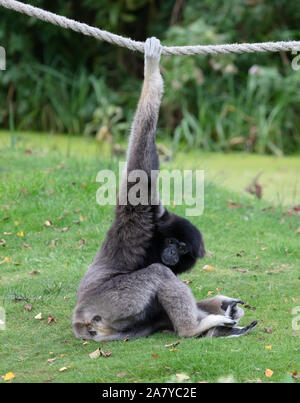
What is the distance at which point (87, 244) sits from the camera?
841 cm

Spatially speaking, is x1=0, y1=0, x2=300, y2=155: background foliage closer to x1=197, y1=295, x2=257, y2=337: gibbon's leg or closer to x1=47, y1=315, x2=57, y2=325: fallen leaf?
x1=47, y1=315, x2=57, y2=325: fallen leaf

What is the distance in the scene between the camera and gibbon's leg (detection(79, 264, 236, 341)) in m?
5.29

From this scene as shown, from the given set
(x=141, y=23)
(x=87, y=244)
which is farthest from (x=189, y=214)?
(x=141, y=23)

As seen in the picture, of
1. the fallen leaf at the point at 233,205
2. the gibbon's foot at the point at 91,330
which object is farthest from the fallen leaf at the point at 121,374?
the fallen leaf at the point at 233,205

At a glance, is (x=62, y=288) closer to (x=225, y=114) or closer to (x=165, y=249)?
(x=165, y=249)

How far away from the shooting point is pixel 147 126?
5.30 metres

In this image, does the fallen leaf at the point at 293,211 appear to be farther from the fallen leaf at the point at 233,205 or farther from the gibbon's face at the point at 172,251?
the gibbon's face at the point at 172,251

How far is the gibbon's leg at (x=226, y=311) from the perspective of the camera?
5.60m

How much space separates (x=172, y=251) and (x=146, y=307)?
59 cm

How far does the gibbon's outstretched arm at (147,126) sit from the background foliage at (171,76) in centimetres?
917

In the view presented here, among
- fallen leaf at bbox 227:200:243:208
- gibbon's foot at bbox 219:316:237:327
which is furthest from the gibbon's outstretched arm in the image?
fallen leaf at bbox 227:200:243:208

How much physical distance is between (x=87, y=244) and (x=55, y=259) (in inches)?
24.6

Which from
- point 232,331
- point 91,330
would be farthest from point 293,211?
point 91,330

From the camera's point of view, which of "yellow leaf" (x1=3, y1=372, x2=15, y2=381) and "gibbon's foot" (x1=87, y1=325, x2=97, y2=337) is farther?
"gibbon's foot" (x1=87, y1=325, x2=97, y2=337)
